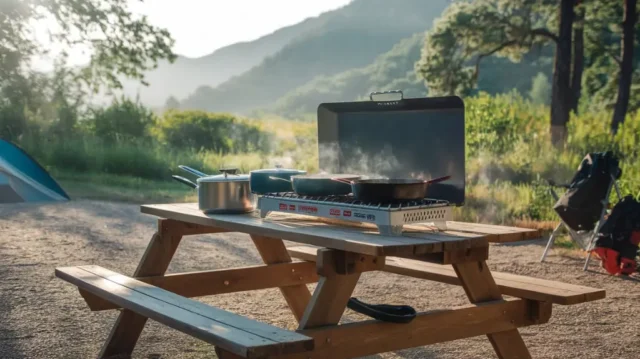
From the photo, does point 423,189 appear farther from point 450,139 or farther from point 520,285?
point 520,285

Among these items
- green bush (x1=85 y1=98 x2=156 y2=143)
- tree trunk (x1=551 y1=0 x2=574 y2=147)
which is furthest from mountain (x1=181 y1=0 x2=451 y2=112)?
tree trunk (x1=551 y1=0 x2=574 y2=147)

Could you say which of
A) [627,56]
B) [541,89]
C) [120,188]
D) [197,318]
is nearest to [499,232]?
[197,318]

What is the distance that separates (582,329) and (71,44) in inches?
601

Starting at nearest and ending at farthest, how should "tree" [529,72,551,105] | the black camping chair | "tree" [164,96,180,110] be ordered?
the black camping chair, "tree" [164,96,180,110], "tree" [529,72,551,105]

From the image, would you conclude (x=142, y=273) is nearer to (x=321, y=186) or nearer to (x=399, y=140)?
(x=321, y=186)

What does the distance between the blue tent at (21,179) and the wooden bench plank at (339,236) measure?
703 centimetres

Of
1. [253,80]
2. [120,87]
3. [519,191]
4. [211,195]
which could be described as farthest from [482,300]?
[253,80]

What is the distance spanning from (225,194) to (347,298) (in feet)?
3.27

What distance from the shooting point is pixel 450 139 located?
3387 millimetres

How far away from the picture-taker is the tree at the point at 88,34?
1714 cm

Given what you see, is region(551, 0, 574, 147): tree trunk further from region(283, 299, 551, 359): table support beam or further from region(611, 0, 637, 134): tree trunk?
region(283, 299, 551, 359): table support beam

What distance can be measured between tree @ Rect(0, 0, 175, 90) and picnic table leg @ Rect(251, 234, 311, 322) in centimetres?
1313

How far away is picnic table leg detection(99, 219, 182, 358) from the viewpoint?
390 cm

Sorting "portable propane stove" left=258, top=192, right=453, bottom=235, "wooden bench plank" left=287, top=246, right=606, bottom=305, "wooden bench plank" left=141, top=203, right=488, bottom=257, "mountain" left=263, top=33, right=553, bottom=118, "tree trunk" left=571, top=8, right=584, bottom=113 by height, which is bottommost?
"wooden bench plank" left=287, top=246, right=606, bottom=305
